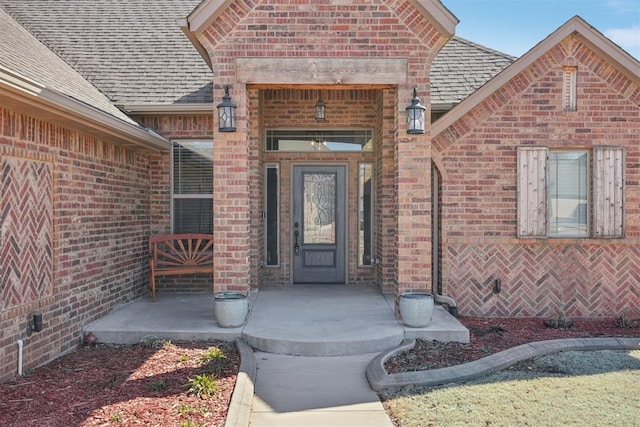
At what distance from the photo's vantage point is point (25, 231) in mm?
5332

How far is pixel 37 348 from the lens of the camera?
17.8ft

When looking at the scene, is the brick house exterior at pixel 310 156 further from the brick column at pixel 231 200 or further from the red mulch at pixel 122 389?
the red mulch at pixel 122 389

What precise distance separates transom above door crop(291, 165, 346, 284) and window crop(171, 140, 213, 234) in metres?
1.72

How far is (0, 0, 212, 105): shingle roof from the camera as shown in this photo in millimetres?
9008

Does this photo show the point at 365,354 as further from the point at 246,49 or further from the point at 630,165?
the point at 630,165

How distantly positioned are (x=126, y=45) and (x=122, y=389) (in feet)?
26.0

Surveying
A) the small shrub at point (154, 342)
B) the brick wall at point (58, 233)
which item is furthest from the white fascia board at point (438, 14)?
the small shrub at point (154, 342)

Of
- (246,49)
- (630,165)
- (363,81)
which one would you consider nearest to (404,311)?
(363,81)

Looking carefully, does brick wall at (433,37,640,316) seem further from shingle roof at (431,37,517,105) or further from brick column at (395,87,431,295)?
brick column at (395,87,431,295)

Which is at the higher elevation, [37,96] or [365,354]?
[37,96]

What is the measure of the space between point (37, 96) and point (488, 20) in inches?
455

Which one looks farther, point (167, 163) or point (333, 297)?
point (167, 163)

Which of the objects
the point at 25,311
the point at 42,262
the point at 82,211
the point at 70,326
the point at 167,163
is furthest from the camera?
the point at 167,163

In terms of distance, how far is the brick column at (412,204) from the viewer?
6.67 metres
